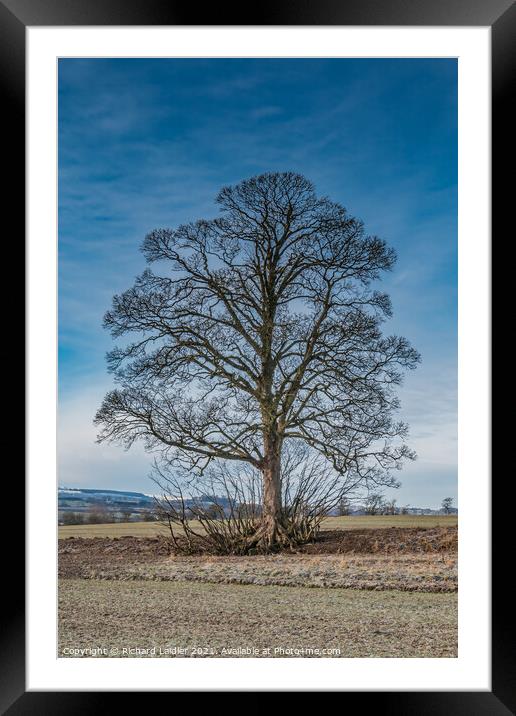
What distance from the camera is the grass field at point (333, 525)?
3.48m

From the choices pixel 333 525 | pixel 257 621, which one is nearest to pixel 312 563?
pixel 333 525

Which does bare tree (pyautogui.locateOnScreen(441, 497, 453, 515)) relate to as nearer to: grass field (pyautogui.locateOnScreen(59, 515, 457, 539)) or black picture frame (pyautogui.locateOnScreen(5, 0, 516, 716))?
grass field (pyautogui.locateOnScreen(59, 515, 457, 539))

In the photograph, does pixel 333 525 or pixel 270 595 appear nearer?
pixel 270 595

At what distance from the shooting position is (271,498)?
389 centimetres

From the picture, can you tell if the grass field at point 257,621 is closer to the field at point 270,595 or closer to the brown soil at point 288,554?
the field at point 270,595

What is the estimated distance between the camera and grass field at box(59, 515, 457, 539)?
348 cm

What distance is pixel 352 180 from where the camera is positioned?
3.46 metres

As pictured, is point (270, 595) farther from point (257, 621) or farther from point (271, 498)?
point (271, 498)
